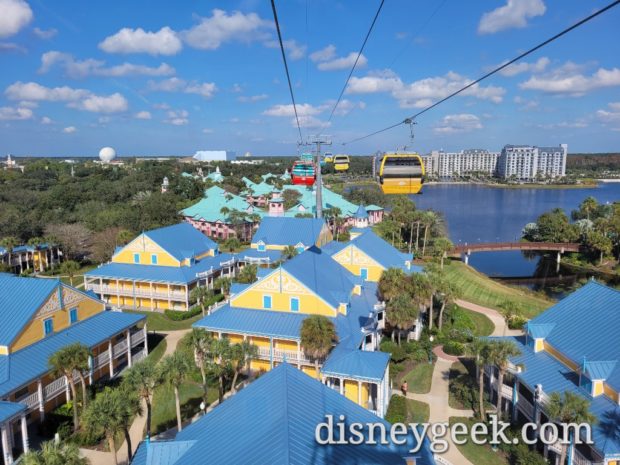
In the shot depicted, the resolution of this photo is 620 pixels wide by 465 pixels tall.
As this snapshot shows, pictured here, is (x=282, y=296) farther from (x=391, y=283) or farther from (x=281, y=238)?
(x=281, y=238)

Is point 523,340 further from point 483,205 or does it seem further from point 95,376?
point 483,205

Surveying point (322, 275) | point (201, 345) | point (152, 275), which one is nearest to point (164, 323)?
point (152, 275)

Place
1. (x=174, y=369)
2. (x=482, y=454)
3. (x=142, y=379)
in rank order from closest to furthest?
(x=142, y=379), (x=174, y=369), (x=482, y=454)

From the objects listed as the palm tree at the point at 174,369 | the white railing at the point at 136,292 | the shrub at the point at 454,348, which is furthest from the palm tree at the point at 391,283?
the white railing at the point at 136,292

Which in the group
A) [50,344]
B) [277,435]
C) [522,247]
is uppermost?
[277,435]

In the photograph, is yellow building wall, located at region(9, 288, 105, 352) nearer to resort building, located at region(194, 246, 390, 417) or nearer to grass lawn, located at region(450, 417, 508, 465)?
resort building, located at region(194, 246, 390, 417)

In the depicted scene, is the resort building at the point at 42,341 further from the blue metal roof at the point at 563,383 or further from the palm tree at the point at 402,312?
→ the blue metal roof at the point at 563,383

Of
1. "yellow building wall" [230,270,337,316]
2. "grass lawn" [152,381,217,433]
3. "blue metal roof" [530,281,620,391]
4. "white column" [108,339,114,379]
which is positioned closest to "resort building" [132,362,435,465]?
"grass lawn" [152,381,217,433]
